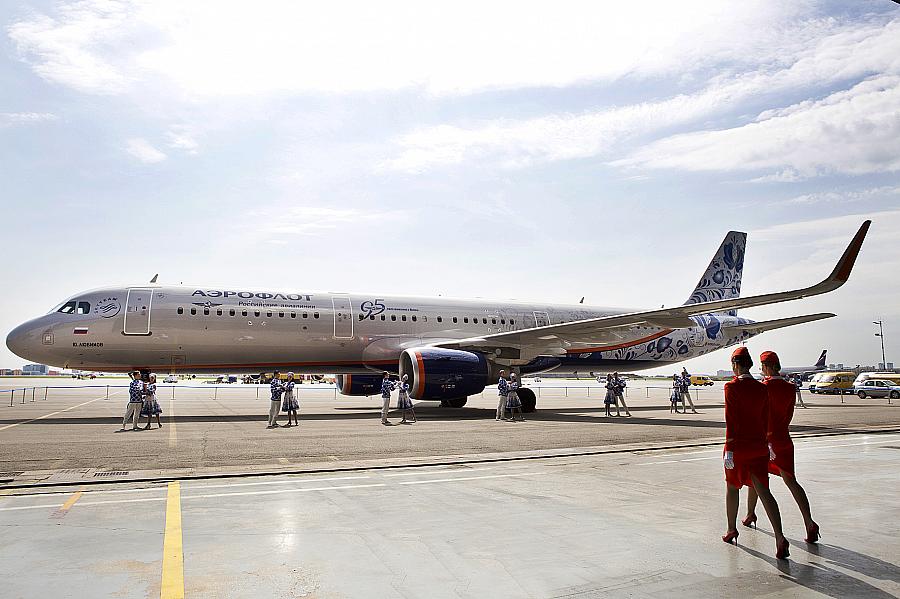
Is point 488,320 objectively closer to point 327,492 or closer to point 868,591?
point 327,492

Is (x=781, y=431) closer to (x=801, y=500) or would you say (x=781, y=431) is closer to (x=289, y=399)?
(x=801, y=500)

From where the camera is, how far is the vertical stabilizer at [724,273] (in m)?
33.3

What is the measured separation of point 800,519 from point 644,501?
1.60m

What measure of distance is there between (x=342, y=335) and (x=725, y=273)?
2006 cm

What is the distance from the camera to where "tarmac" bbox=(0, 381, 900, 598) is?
482cm

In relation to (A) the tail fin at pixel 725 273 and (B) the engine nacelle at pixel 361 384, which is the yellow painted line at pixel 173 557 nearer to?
(B) the engine nacelle at pixel 361 384

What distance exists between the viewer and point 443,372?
22672mm

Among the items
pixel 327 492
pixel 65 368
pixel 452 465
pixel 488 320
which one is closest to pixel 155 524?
pixel 327 492

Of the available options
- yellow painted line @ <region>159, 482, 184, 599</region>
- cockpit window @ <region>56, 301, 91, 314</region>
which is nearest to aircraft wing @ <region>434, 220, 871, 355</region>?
cockpit window @ <region>56, 301, 91, 314</region>

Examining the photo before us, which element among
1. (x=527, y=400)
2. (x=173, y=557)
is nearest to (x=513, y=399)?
(x=527, y=400)

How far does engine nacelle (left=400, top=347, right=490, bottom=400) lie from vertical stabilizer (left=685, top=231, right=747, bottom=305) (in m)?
14.8

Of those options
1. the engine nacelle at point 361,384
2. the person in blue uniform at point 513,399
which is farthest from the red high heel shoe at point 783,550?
the engine nacelle at point 361,384

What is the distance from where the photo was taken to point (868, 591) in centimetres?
462

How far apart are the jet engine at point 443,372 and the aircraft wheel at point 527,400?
170 centimetres
